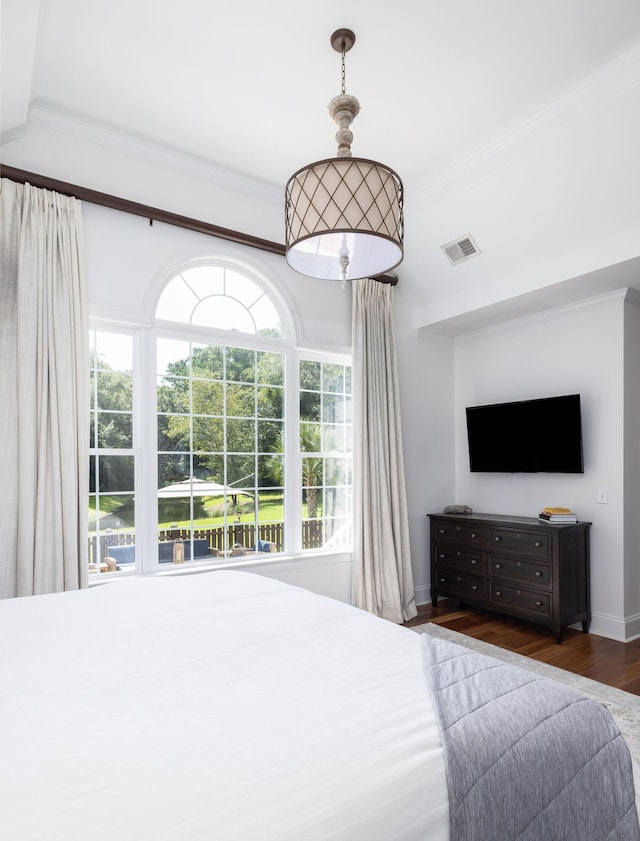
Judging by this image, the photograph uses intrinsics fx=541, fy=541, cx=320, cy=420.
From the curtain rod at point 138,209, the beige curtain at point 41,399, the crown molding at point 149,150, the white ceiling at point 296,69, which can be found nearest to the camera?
the white ceiling at point 296,69

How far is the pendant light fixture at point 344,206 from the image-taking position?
1.91m

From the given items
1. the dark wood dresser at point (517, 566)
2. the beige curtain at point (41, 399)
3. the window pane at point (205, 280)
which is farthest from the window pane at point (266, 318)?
the dark wood dresser at point (517, 566)

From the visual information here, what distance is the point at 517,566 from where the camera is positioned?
3.97 m

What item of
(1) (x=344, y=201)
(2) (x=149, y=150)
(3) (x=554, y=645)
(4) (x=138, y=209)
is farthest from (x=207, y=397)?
(3) (x=554, y=645)

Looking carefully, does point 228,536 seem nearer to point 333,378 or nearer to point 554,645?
point 333,378

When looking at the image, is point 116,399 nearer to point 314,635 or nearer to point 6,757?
point 314,635

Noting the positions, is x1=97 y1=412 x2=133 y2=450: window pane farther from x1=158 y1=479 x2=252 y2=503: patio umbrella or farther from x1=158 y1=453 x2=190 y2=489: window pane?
x1=158 y1=479 x2=252 y2=503: patio umbrella

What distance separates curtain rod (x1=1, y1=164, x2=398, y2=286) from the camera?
2989 millimetres

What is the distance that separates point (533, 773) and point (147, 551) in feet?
9.06

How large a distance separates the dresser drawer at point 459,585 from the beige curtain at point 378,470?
13.2 inches

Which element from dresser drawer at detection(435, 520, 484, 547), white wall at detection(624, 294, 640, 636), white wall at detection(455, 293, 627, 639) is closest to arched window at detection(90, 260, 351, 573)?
dresser drawer at detection(435, 520, 484, 547)

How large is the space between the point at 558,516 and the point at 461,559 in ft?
2.86

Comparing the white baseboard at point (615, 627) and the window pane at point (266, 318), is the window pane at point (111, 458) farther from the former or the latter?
the white baseboard at point (615, 627)

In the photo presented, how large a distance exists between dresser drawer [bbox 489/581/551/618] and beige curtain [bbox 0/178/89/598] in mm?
2906
